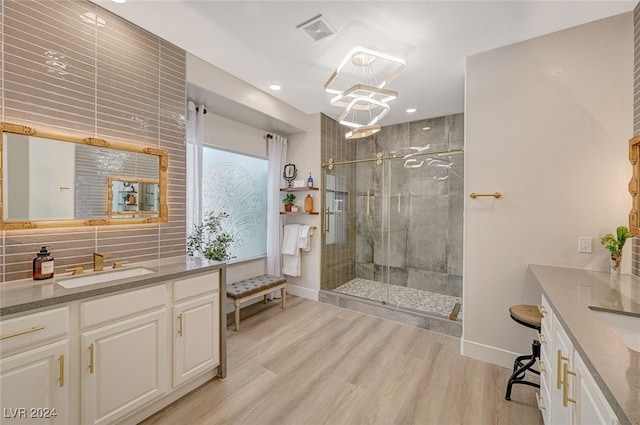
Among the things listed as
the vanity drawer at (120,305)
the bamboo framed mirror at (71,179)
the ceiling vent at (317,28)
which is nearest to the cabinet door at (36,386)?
the vanity drawer at (120,305)

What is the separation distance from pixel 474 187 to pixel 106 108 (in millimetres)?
3164

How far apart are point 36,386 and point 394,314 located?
310 cm

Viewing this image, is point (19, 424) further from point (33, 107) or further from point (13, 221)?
point (33, 107)

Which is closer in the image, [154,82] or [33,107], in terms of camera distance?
[33,107]

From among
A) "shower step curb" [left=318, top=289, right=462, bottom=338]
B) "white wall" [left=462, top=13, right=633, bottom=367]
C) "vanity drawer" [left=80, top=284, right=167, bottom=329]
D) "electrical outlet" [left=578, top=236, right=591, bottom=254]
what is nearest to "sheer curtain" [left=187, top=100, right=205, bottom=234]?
"vanity drawer" [left=80, top=284, right=167, bottom=329]

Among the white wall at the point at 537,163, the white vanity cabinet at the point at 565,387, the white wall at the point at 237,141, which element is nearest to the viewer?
the white vanity cabinet at the point at 565,387

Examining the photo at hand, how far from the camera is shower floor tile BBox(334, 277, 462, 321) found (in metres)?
3.50

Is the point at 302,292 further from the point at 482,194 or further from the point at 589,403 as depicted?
the point at 589,403

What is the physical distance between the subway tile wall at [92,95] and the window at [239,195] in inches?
35.2

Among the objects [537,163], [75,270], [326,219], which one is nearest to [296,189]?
[326,219]

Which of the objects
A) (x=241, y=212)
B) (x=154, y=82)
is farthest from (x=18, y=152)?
(x=241, y=212)

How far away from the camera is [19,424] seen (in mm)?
1234

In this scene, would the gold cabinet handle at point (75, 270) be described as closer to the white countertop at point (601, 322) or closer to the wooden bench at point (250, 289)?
the wooden bench at point (250, 289)

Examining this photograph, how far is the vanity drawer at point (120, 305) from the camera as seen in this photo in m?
1.46
